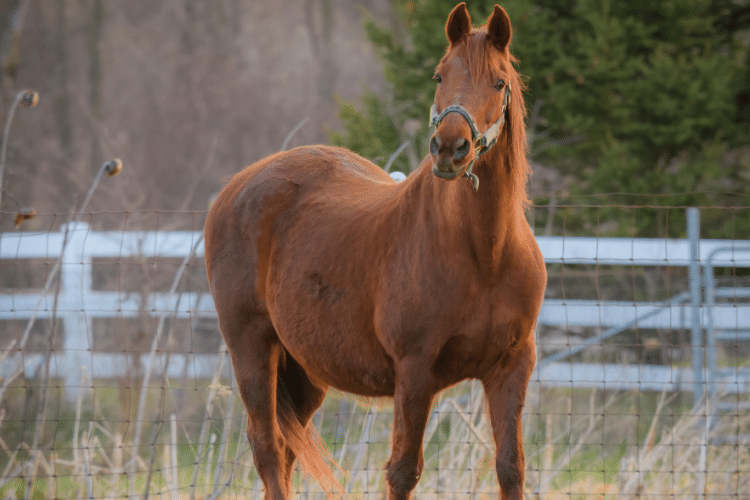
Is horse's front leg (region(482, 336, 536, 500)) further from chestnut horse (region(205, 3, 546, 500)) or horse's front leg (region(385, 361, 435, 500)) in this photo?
horse's front leg (region(385, 361, 435, 500))

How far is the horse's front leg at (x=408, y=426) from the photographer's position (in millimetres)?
2238

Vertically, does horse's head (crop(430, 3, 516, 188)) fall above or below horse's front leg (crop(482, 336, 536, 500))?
above

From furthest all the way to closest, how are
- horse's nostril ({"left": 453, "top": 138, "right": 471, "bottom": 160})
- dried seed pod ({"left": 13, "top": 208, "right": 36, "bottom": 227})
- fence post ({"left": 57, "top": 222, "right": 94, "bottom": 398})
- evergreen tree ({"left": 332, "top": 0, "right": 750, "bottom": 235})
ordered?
evergreen tree ({"left": 332, "top": 0, "right": 750, "bottom": 235}), fence post ({"left": 57, "top": 222, "right": 94, "bottom": 398}), dried seed pod ({"left": 13, "top": 208, "right": 36, "bottom": 227}), horse's nostril ({"left": 453, "top": 138, "right": 471, "bottom": 160})

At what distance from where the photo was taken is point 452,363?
2.28 meters

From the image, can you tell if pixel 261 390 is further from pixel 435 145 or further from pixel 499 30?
pixel 499 30

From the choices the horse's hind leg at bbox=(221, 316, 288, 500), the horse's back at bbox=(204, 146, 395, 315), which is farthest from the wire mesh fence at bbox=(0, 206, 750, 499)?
the horse's back at bbox=(204, 146, 395, 315)

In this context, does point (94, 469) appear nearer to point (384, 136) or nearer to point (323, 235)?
point (323, 235)

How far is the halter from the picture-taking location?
1.97 metres

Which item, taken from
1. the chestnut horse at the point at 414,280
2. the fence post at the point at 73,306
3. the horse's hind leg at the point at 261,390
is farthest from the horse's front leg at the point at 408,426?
the fence post at the point at 73,306

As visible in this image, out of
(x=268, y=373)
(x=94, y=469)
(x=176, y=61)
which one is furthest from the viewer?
(x=176, y=61)

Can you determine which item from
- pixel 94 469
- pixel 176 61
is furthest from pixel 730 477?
pixel 176 61

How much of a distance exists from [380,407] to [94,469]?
71.3 inches

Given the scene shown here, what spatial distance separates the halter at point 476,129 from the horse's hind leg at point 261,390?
1303 mm

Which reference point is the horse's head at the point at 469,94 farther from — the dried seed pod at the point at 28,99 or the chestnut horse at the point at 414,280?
the dried seed pod at the point at 28,99
